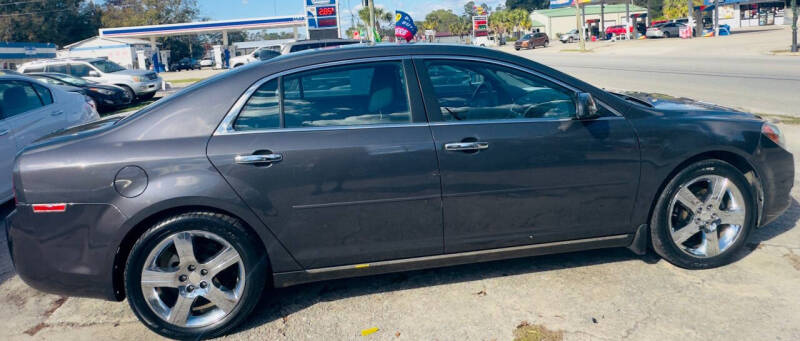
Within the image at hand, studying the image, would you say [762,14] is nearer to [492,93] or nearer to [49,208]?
[492,93]

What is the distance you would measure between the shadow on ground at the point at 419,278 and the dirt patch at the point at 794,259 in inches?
8.6

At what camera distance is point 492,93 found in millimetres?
3844

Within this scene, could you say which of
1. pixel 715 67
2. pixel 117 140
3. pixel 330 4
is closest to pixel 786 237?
pixel 117 140

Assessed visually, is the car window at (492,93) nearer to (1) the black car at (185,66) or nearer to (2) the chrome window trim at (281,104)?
(2) the chrome window trim at (281,104)

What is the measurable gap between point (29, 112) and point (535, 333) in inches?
248

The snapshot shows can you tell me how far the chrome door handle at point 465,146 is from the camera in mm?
3414

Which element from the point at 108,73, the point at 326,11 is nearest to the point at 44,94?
the point at 108,73

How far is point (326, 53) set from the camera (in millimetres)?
3594

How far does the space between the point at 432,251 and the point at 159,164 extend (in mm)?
1644

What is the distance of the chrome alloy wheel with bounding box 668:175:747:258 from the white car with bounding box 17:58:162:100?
62.2 ft

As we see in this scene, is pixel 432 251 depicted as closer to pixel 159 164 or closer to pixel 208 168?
pixel 208 168

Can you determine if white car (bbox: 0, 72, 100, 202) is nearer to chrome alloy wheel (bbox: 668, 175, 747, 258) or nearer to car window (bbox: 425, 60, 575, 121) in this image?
car window (bbox: 425, 60, 575, 121)

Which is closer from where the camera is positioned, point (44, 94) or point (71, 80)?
point (44, 94)

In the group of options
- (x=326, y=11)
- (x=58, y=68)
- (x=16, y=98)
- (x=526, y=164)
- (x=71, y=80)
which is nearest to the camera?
(x=526, y=164)
